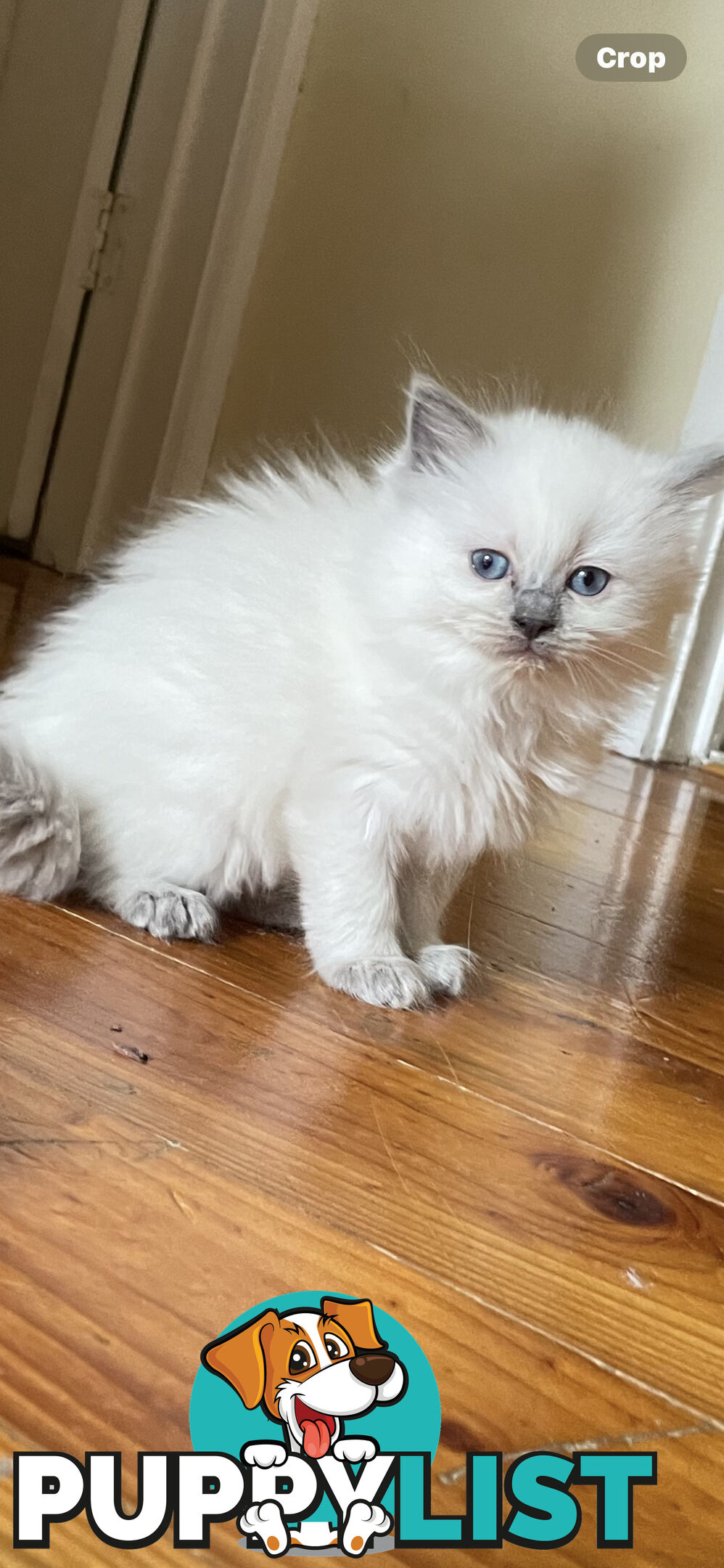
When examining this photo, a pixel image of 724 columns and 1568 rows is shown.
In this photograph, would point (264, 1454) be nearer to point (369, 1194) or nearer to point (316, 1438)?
point (316, 1438)

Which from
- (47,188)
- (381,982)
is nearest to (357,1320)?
(381,982)

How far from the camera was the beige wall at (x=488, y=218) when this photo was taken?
99.3 inches

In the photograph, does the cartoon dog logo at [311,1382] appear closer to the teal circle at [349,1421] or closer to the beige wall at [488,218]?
the teal circle at [349,1421]

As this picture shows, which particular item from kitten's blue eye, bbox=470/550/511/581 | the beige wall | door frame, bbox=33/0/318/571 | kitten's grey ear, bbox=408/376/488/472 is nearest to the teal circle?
kitten's blue eye, bbox=470/550/511/581

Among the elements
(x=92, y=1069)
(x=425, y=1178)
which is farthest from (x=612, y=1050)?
(x=92, y=1069)

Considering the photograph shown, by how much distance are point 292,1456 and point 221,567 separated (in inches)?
31.5

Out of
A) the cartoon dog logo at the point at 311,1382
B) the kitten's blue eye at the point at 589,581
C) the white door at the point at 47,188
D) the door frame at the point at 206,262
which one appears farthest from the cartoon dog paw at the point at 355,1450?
the white door at the point at 47,188

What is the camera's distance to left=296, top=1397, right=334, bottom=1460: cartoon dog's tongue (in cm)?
Answer: 50

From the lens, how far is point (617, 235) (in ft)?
8.46

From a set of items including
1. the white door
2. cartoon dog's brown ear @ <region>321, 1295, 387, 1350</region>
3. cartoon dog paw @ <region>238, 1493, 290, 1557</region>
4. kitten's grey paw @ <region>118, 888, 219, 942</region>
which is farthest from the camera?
the white door

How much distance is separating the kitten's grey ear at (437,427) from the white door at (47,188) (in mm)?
2325

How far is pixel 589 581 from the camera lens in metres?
1.00

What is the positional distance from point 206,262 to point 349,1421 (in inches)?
114

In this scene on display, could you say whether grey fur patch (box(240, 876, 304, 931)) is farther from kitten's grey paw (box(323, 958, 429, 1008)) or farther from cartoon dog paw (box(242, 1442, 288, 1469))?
cartoon dog paw (box(242, 1442, 288, 1469))
